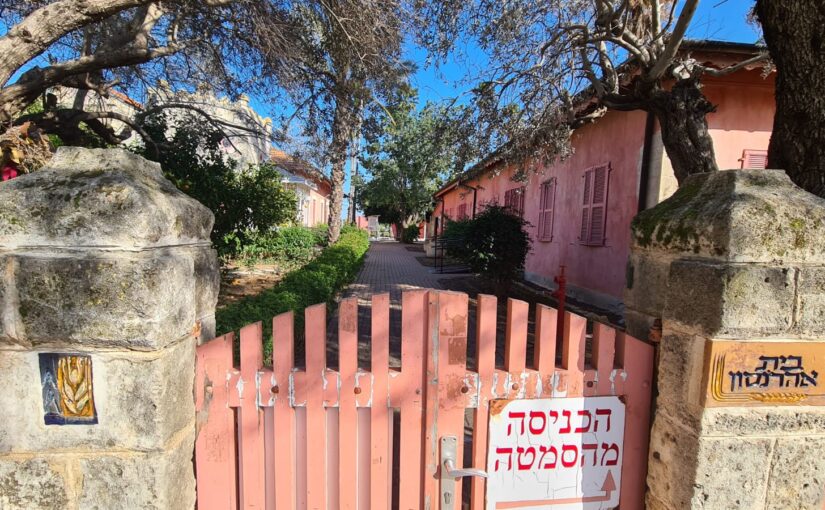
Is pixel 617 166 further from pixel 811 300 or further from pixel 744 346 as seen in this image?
pixel 744 346

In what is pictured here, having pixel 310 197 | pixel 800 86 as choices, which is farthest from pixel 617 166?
pixel 310 197

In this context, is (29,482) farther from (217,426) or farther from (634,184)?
(634,184)

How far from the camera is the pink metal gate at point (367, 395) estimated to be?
1511 millimetres

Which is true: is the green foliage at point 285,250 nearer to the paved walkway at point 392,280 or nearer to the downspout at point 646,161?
the paved walkway at point 392,280

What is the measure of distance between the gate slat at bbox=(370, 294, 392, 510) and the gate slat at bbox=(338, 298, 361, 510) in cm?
7

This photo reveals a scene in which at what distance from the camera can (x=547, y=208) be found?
1031 cm

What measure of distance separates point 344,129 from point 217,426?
5346mm

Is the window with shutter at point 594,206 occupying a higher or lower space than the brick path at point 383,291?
higher

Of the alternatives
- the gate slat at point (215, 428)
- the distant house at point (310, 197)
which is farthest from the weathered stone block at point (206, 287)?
the distant house at point (310, 197)

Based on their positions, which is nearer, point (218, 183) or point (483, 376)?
point (483, 376)

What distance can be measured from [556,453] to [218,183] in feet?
20.5

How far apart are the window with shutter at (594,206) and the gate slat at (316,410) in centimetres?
717

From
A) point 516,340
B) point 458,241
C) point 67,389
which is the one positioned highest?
point 458,241

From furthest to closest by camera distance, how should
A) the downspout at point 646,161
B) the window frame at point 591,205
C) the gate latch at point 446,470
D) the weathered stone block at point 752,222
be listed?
the window frame at point 591,205
the downspout at point 646,161
the gate latch at point 446,470
the weathered stone block at point 752,222
